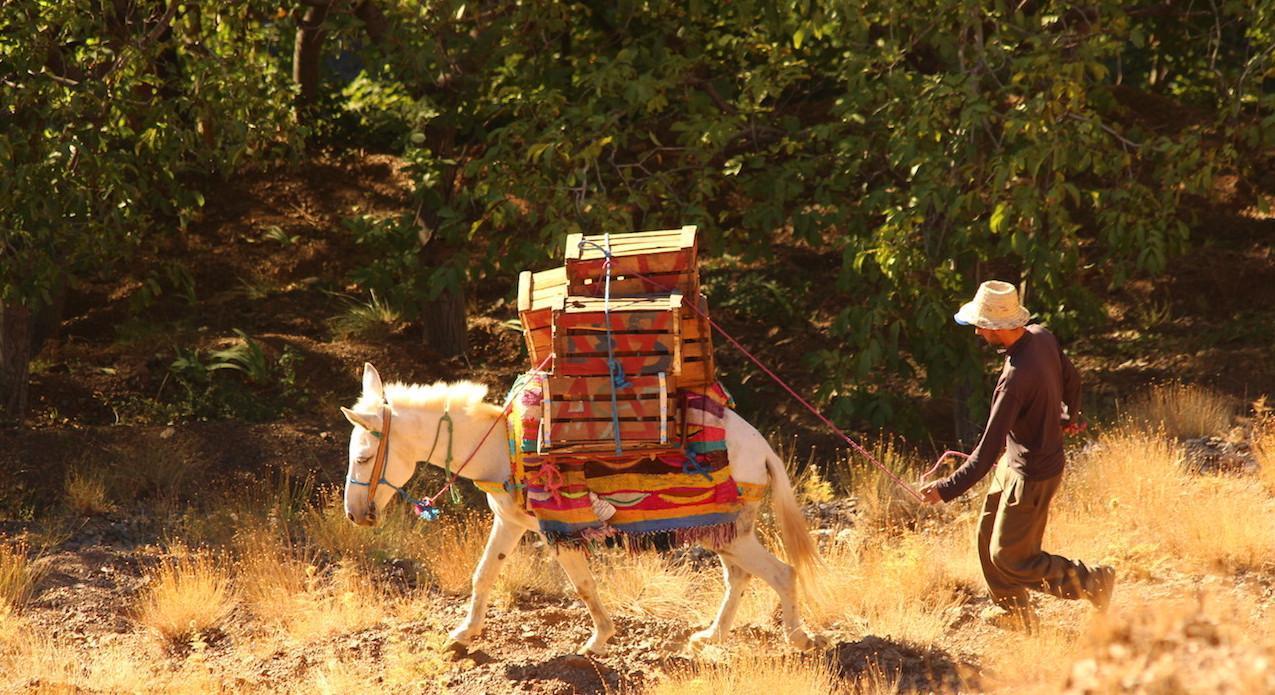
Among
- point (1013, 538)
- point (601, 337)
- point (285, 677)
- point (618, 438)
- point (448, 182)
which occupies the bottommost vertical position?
point (285, 677)

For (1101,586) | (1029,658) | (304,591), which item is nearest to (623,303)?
(1029,658)

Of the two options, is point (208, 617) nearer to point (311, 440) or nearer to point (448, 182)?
point (311, 440)

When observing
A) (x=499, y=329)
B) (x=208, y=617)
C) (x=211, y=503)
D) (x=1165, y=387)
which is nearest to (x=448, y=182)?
(x=499, y=329)

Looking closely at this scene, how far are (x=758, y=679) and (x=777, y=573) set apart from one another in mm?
705

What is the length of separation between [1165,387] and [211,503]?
852 cm

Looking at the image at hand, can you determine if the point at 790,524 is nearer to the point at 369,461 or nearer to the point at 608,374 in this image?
the point at 608,374

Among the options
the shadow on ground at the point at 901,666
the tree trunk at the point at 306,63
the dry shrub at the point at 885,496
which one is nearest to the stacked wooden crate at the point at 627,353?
the shadow on ground at the point at 901,666

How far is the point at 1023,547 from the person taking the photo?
6410mm

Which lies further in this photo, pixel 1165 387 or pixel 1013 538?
pixel 1165 387

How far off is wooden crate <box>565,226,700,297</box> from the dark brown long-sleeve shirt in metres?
1.55

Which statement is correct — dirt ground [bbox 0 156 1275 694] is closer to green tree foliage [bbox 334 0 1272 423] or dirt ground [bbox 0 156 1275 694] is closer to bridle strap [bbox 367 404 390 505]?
bridle strap [bbox 367 404 390 505]

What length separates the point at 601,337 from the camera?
Answer: 20.8 feet

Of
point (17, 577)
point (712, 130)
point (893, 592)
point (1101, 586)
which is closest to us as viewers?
point (1101, 586)


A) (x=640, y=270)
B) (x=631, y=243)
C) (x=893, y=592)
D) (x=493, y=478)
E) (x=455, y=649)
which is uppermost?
(x=631, y=243)
